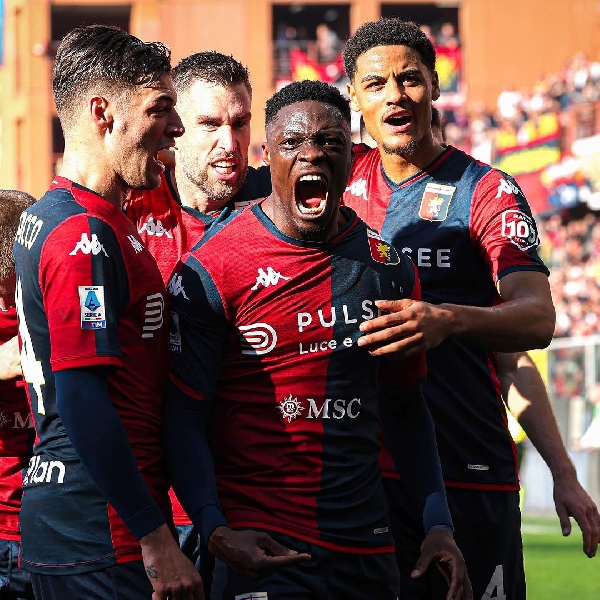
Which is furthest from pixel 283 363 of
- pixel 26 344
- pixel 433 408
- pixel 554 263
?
pixel 554 263

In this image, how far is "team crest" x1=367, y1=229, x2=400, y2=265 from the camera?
13.4ft

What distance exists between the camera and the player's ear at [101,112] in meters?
3.86

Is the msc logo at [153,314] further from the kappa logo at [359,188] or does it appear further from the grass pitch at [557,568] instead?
the grass pitch at [557,568]

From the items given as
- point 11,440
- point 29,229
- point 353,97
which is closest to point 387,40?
point 353,97

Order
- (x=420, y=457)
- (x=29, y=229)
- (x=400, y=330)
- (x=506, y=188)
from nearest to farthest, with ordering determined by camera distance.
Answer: (x=29, y=229)
(x=400, y=330)
(x=420, y=457)
(x=506, y=188)

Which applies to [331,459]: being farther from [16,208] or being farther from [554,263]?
[554,263]

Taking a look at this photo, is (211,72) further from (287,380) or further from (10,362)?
(287,380)

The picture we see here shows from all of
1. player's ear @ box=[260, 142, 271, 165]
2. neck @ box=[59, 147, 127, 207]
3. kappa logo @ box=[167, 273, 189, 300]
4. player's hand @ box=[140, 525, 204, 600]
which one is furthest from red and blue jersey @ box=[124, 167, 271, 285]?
player's hand @ box=[140, 525, 204, 600]

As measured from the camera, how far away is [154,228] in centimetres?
516

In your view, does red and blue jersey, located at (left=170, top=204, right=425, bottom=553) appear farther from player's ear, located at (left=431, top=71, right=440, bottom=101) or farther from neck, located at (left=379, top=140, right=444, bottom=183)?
player's ear, located at (left=431, top=71, right=440, bottom=101)

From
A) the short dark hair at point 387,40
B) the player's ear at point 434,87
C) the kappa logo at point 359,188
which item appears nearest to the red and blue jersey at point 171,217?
the kappa logo at point 359,188

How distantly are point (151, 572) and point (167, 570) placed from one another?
0.14 feet

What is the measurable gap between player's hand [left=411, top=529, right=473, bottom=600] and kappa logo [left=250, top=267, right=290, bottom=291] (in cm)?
93

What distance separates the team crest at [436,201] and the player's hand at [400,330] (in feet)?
3.81
